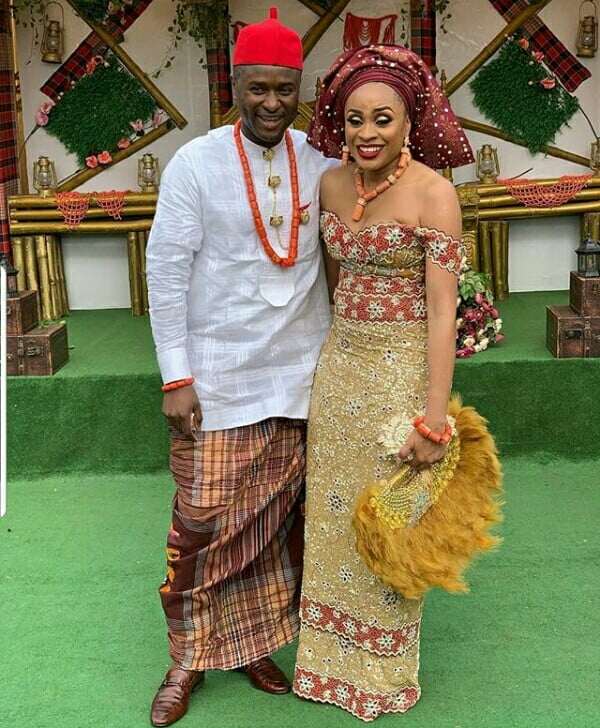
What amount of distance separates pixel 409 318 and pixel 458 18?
4.10 m

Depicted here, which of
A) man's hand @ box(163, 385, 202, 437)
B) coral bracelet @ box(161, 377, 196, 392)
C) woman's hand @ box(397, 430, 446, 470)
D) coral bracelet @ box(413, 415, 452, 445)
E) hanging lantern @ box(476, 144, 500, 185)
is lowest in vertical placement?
woman's hand @ box(397, 430, 446, 470)

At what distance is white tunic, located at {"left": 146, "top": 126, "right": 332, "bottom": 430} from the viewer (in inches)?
109

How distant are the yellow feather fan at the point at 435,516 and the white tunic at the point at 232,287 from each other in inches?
14.4

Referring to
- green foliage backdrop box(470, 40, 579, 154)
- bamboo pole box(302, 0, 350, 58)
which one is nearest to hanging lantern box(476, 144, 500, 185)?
green foliage backdrop box(470, 40, 579, 154)

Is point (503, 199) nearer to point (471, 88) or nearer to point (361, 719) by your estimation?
point (471, 88)

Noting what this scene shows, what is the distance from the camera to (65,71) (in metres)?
6.32

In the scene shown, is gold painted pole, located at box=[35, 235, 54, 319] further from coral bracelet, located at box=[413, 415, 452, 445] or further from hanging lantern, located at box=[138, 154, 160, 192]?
coral bracelet, located at box=[413, 415, 452, 445]

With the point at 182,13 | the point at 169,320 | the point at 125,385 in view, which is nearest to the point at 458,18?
the point at 182,13

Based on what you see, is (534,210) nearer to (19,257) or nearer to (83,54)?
(83,54)

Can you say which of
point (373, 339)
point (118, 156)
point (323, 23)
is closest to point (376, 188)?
point (373, 339)

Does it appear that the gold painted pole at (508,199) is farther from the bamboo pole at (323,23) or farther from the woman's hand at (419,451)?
the woman's hand at (419,451)

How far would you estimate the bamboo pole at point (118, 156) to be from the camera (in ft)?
21.0

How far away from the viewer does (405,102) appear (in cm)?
261

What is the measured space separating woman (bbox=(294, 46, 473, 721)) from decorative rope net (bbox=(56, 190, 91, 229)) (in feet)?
11.5
